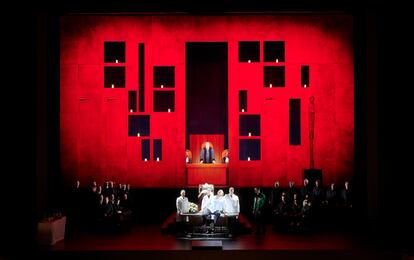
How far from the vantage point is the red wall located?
9.97 meters

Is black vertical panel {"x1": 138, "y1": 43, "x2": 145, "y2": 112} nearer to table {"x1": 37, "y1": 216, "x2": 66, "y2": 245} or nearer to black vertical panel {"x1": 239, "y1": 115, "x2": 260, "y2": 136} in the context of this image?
black vertical panel {"x1": 239, "y1": 115, "x2": 260, "y2": 136}

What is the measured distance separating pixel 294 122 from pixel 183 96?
7.08 feet

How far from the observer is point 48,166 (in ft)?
29.2

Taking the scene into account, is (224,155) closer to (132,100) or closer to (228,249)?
(132,100)

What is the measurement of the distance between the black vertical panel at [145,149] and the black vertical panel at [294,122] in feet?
8.86

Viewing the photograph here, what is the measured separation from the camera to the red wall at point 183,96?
9.97 m

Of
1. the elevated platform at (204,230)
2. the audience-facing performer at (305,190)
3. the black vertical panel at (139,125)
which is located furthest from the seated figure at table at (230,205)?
the black vertical panel at (139,125)

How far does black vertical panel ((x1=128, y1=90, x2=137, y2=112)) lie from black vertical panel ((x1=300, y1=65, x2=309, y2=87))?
3.17m

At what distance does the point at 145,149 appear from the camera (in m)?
10.1

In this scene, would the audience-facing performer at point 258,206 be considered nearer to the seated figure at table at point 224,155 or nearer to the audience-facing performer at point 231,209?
the audience-facing performer at point 231,209

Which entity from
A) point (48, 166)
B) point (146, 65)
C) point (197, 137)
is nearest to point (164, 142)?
point (197, 137)

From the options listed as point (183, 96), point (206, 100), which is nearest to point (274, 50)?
point (206, 100)

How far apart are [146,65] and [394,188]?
16.2 feet

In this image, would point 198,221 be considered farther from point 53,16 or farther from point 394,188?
point 53,16
